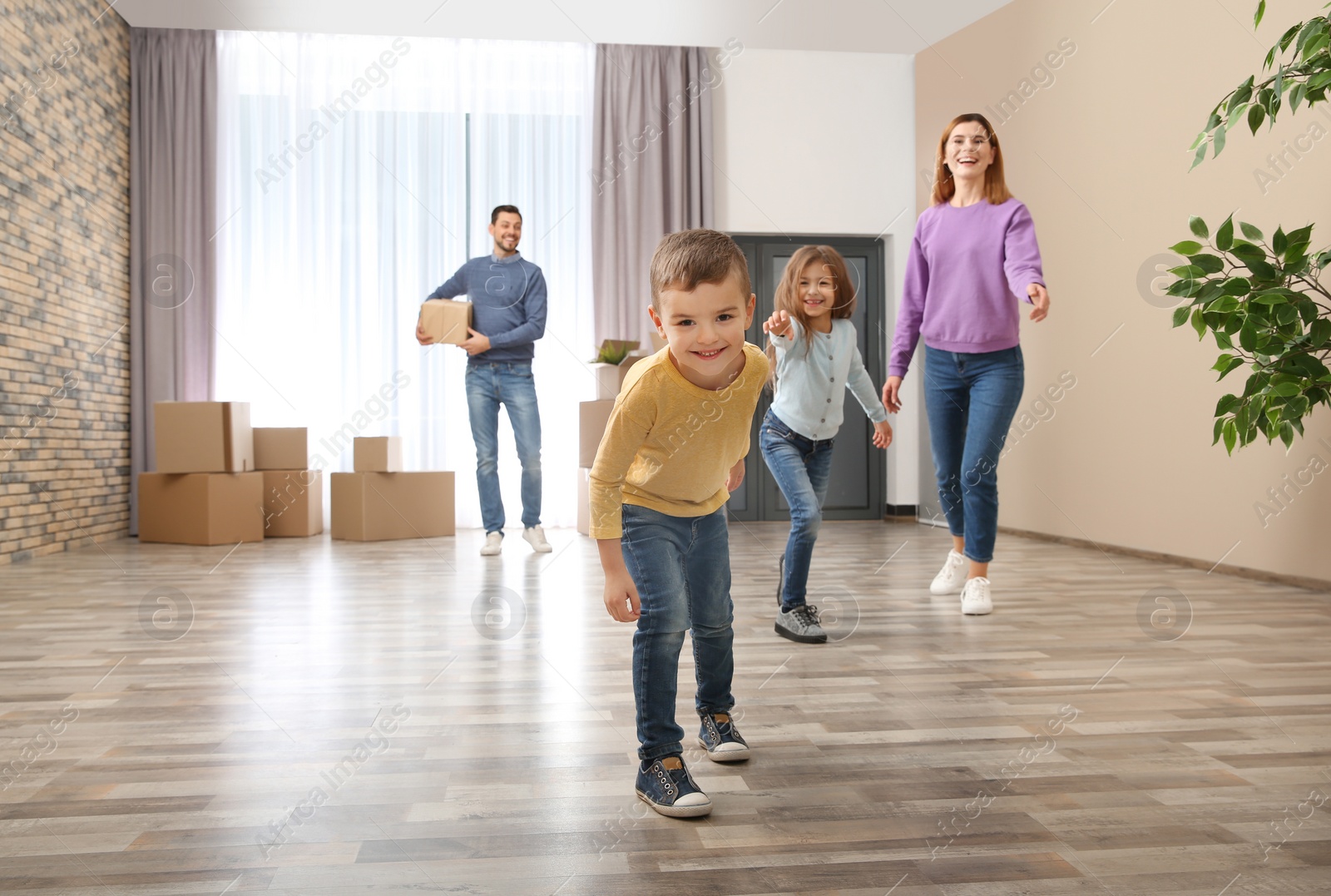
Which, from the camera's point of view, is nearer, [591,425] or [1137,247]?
[1137,247]

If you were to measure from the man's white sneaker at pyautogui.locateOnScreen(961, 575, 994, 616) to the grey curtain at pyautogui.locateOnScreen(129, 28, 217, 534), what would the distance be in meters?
4.38

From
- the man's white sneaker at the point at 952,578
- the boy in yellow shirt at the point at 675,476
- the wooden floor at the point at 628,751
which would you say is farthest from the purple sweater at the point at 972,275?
the boy in yellow shirt at the point at 675,476

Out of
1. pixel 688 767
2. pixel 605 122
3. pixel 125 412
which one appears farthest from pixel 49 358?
pixel 688 767

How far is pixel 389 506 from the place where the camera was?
491 centimetres

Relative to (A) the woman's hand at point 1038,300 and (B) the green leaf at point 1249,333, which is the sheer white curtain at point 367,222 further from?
(B) the green leaf at point 1249,333

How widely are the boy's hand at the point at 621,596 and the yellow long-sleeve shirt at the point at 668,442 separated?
6 centimetres

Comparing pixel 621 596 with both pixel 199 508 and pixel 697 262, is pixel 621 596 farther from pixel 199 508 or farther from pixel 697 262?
pixel 199 508

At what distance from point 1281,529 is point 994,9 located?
3.11 metres

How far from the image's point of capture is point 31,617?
109 inches

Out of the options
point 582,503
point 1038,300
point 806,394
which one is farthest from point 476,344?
point 1038,300

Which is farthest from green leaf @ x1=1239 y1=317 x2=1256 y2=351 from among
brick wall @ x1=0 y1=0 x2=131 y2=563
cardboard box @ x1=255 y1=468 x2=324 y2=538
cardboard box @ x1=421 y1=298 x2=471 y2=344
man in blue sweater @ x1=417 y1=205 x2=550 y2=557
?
cardboard box @ x1=255 y1=468 x2=324 y2=538

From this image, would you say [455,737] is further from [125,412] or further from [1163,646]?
[125,412]

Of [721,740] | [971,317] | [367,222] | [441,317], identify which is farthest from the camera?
[367,222]

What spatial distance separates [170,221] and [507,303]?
2395mm
